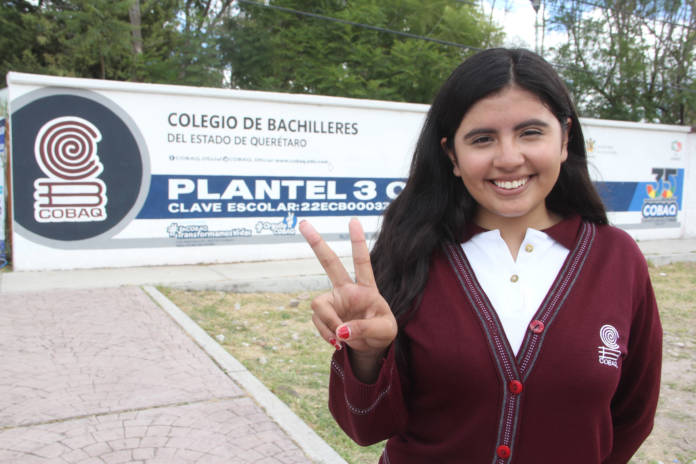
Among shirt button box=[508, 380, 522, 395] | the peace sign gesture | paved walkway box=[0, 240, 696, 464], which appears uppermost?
the peace sign gesture

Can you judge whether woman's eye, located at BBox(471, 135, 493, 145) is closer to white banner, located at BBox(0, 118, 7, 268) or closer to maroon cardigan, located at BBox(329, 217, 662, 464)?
maroon cardigan, located at BBox(329, 217, 662, 464)

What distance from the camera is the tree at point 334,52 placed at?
19656mm

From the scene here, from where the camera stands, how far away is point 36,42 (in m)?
18.2

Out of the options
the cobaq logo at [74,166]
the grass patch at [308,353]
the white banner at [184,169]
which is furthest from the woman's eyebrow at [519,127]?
the cobaq logo at [74,166]

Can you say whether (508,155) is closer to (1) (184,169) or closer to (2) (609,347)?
Result: (2) (609,347)

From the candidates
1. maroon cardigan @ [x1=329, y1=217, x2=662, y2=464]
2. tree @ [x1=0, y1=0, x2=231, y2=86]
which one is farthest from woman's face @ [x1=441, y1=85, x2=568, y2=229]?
tree @ [x1=0, y1=0, x2=231, y2=86]

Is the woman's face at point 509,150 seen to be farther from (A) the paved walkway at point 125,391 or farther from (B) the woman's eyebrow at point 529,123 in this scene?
(A) the paved walkway at point 125,391

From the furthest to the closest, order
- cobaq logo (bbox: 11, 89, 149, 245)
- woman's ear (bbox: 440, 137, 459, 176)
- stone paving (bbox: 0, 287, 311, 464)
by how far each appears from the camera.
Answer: cobaq logo (bbox: 11, 89, 149, 245) < stone paving (bbox: 0, 287, 311, 464) < woman's ear (bbox: 440, 137, 459, 176)

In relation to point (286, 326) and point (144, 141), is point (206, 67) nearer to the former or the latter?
point (144, 141)

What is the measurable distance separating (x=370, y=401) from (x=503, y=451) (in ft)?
1.10

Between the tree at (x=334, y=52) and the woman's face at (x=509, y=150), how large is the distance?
57.3 feet

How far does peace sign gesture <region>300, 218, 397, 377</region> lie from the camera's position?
132cm

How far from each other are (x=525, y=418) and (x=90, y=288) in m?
6.52

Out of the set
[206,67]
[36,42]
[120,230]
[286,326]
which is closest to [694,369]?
[286,326]
